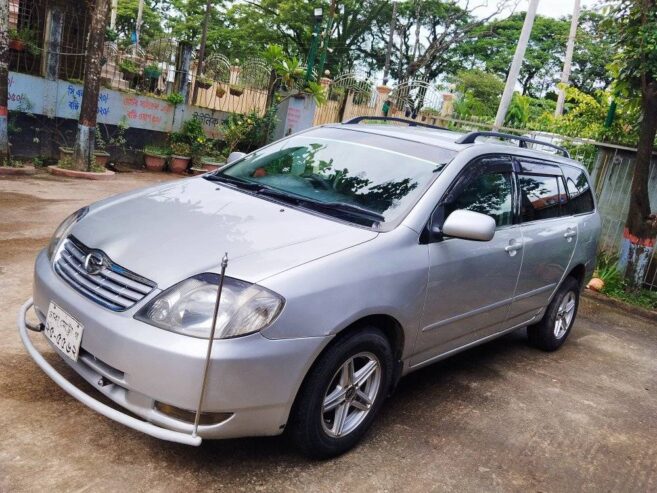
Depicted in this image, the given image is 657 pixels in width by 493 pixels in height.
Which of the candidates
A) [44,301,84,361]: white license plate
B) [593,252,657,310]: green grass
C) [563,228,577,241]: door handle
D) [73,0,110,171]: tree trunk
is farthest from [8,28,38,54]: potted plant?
[593,252,657,310]: green grass

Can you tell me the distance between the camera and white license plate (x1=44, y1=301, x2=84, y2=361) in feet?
7.98

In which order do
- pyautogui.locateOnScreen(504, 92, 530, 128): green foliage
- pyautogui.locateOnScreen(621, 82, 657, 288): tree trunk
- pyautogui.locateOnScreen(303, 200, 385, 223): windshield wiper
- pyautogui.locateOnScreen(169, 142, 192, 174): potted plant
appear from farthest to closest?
pyautogui.locateOnScreen(504, 92, 530, 128): green foliage
pyautogui.locateOnScreen(169, 142, 192, 174): potted plant
pyautogui.locateOnScreen(621, 82, 657, 288): tree trunk
pyautogui.locateOnScreen(303, 200, 385, 223): windshield wiper

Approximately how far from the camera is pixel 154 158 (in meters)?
11.6

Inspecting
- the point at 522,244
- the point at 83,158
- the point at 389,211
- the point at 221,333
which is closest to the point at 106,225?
the point at 221,333

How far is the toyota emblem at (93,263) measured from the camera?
2.52 meters

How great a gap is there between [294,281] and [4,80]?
26.7 ft

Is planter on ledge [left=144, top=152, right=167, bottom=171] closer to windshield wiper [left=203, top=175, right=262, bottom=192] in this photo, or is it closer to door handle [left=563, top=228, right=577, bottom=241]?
windshield wiper [left=203, top=175, right=262, bottom=192]

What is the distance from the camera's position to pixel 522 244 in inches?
149

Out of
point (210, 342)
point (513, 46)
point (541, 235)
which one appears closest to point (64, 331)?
point (210, 342)

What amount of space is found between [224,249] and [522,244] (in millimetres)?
2160

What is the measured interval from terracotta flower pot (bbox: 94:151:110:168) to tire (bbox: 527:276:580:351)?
27.4 feet

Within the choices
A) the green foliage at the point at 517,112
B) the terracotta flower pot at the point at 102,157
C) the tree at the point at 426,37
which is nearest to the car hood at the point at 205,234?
the terracotta flower pot at the point at 102,157

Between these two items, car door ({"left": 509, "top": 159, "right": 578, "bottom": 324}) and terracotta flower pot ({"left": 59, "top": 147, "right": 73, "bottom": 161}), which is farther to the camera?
terracotta flower pot ({"left": 59, "top": 147, "right": 73, "bottom": 161})

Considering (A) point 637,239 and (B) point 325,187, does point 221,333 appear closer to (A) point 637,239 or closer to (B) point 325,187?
(B) point 325,187
